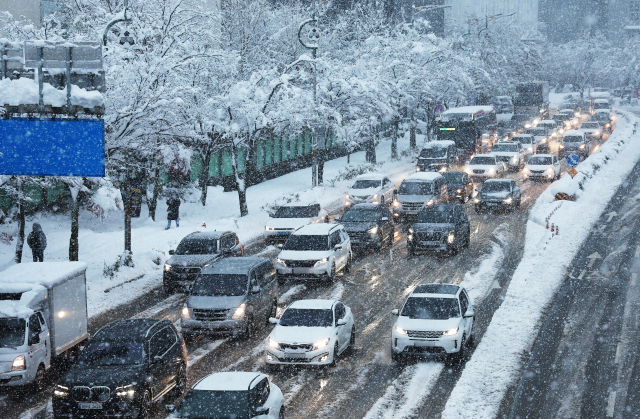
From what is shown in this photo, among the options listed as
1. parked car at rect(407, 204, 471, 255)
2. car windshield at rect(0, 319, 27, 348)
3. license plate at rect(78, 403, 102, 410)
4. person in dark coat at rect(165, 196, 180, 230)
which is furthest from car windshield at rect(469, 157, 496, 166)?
license plate at rect(78, 403, 102, 410)

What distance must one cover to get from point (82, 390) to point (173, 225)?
20291 mm

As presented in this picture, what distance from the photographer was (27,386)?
596 inches

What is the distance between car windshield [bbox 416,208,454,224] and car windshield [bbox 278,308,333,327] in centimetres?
1166

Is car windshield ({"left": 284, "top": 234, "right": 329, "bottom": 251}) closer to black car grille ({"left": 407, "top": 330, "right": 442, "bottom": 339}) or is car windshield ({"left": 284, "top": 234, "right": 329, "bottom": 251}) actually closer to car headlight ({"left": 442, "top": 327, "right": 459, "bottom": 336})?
black car grille ({"left": 407, "top": 330, "right": 442, "bottom": 339})

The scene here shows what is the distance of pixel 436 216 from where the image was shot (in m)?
27.8

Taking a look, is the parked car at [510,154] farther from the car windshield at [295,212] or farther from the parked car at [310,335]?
the parked car at [310,335]

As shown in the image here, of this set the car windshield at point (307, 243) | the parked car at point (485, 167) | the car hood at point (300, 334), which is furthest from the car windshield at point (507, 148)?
the car hood at point (300, 334)

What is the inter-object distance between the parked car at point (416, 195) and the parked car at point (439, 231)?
4.78 meters

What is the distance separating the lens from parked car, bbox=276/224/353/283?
76.1 feet

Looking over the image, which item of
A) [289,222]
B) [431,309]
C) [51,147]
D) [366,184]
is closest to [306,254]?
[289,222]

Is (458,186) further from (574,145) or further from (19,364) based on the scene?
(19,364)

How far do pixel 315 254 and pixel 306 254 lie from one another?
29cm

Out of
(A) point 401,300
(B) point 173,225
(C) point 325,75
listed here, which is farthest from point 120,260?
(C) point 325,75

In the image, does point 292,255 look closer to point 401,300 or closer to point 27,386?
point 401,300
